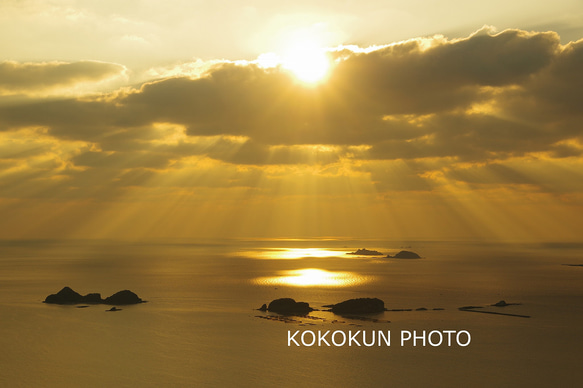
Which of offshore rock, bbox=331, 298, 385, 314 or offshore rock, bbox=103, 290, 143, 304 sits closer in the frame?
offshore rock, bbox=331, 298, 385, 314

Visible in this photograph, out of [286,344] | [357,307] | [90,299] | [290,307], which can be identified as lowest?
[286,344]

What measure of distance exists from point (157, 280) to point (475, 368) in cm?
13178

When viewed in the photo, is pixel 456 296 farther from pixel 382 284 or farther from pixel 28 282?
pixel 28 282

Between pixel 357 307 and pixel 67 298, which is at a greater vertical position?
pixel 67 298

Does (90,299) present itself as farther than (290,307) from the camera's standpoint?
Yes

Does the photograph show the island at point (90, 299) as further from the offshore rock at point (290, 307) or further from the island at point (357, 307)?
the island at point (357, 307)

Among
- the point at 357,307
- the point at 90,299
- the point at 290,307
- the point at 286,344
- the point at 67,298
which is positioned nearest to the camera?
the point at 286,344

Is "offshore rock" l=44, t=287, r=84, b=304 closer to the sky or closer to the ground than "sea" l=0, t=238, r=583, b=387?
closer to the sky

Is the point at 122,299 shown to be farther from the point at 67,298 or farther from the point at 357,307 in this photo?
the point at 357,307

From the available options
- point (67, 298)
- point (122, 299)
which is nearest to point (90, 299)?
point (67, 298)

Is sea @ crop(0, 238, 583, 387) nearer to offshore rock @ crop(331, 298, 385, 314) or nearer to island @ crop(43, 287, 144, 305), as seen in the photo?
island @ crop(43, 287, 144, 305)

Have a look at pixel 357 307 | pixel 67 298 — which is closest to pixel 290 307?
pixel 357 307

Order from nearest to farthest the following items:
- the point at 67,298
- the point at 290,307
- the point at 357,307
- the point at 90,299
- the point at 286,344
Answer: the point at 286,344 < the point at 357,307 < the point at 290,307 < the point at 67,298 < the point at 90,299

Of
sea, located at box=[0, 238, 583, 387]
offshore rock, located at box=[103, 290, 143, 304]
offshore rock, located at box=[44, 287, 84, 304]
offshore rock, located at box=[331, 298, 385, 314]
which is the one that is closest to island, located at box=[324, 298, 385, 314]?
offshore rock, located at box=[331, 298, 385, 314]
